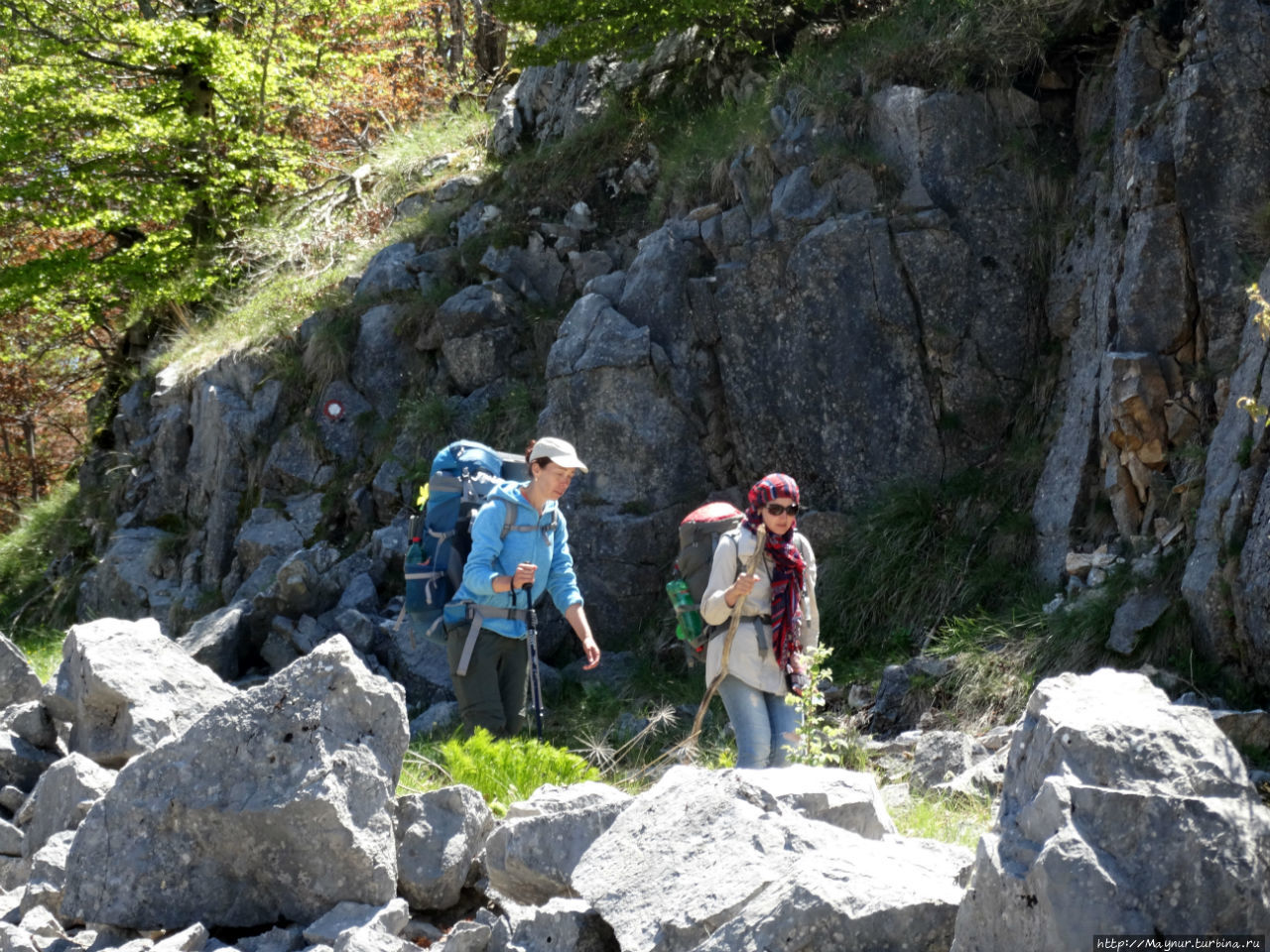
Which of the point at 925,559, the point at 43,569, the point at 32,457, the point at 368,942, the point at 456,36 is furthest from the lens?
the point at 456,36

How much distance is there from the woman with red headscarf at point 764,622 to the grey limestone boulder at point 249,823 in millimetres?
2265

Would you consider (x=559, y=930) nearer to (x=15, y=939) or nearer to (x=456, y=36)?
(x=15, y=939)

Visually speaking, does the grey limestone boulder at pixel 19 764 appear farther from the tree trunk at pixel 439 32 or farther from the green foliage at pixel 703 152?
the tree trunk at pixel 439 32

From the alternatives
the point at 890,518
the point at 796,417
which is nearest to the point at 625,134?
the point at 796,417

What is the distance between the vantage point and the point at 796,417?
433 inches

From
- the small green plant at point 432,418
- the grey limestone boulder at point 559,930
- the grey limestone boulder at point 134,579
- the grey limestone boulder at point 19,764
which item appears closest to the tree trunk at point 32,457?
the grey limestone boulder at point 134,579

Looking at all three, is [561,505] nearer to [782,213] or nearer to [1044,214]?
[782,213]

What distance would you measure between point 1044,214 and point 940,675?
14.1 feet

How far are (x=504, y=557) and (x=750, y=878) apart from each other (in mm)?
3494

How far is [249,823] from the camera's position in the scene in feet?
14.5

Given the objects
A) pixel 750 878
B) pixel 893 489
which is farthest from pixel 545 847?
pixel 893 489

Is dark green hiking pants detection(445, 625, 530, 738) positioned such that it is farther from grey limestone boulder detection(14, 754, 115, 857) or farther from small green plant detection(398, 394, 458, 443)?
small green plant detection(398, 394, 458, 443)

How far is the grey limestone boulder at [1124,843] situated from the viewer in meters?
3.09

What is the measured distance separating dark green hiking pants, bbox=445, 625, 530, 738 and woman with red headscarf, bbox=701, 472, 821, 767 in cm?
132
